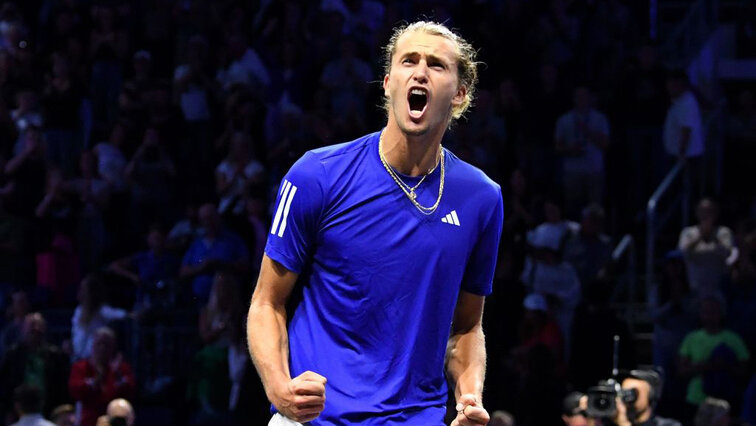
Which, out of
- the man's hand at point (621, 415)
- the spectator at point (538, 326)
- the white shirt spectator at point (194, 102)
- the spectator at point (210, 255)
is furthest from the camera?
the white shirt spectator at point (194, 102)

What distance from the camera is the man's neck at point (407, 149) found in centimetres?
404

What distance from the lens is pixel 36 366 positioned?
1074cm

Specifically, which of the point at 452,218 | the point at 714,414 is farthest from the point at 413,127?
the point at 714,414

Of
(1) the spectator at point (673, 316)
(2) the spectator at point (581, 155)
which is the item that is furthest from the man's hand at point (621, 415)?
(2) the spectator at point (581, 155)

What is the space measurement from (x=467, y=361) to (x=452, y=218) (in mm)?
452

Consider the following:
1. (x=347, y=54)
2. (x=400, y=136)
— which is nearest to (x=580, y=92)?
(x=347, y=54)

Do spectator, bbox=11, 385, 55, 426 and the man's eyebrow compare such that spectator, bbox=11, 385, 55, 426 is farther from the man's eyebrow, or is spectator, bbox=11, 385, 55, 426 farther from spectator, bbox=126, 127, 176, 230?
the man's eyebrow

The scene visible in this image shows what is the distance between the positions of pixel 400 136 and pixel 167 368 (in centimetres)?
757

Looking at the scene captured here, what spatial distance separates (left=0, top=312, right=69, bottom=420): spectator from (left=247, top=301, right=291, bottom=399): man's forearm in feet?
23.4

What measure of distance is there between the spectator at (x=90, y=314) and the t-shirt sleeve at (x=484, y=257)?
24.1 ft

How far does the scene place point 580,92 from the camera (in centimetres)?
1252

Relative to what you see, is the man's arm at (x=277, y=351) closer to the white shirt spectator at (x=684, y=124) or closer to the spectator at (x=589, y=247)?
the spectator at (x=589, y=247)

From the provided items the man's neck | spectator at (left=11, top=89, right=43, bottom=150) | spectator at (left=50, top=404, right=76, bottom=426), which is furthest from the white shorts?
spectator at (left=11, top=89, right=43, bottom=150)

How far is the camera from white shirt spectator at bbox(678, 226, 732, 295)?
11266 millimetres
